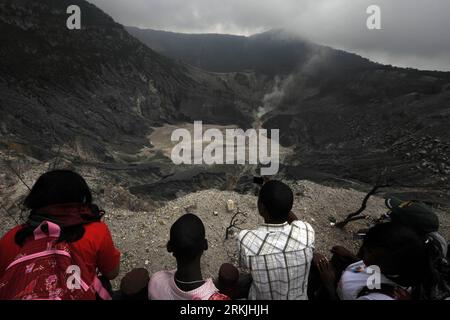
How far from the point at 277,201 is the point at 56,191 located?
4.47 feet

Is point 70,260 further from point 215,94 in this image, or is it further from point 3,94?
point 215,94

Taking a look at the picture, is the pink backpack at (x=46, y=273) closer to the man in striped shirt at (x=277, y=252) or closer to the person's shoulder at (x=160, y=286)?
the person's shoulder at (x=160, y=286)

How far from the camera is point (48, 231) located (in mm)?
1727

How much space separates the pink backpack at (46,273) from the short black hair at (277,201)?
119cm

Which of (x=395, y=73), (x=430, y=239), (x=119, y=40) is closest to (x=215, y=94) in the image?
(x=119, y=40)

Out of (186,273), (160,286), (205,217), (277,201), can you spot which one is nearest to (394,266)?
(277,201)

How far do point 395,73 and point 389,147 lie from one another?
1970 cm

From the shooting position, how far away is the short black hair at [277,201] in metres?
2.10

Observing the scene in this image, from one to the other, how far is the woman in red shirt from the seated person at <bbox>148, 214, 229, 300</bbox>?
0.45 m

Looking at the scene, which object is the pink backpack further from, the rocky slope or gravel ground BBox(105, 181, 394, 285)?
the rocky slope

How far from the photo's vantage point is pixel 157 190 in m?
15.2

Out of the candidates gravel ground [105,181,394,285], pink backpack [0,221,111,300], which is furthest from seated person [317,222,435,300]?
gravel ground [105,181,394,285]

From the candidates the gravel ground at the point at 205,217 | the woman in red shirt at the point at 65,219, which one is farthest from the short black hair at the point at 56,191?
the gravel ground at the point at 205,217

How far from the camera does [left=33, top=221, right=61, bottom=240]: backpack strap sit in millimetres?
1709
